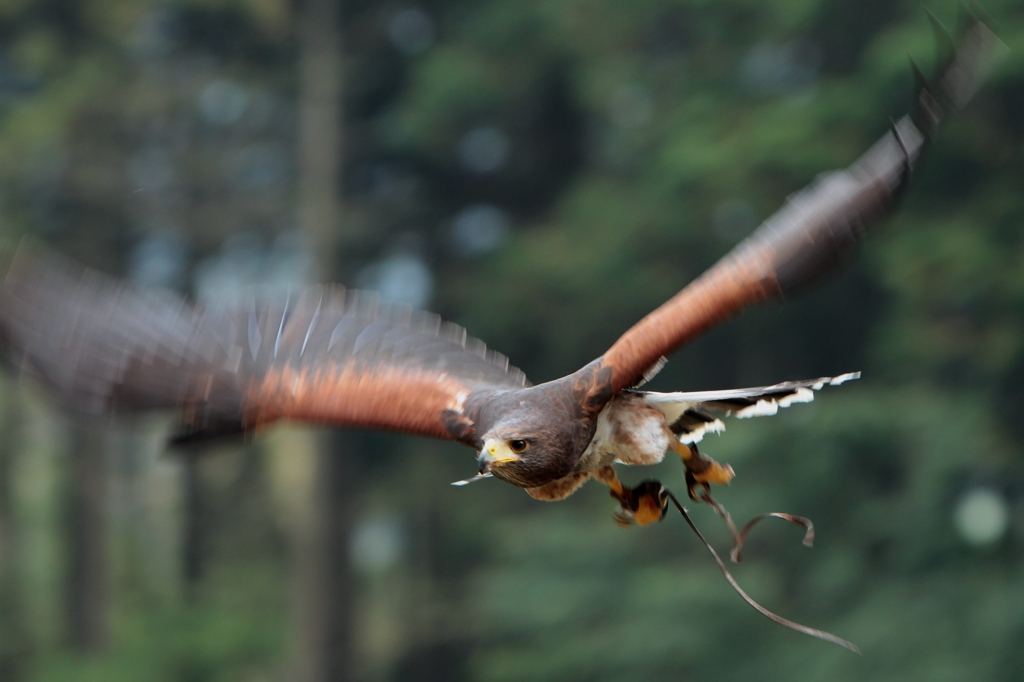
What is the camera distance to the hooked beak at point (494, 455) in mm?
4583

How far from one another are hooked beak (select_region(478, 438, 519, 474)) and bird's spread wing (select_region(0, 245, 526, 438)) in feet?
1.84

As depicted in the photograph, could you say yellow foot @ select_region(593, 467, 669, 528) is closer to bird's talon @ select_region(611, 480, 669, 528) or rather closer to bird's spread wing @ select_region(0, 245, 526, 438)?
bird's talon @ select_region(611, 480, 669, 528)

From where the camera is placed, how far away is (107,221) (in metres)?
20.9

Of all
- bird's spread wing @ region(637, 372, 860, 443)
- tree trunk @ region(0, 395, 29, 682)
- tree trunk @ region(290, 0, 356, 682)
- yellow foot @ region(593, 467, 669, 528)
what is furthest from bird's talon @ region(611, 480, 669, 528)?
tree trunk @ region(0, 395, 29, 682)

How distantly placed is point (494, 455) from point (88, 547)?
19.7 metres

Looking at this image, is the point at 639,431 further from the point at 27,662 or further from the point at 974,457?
the point at 27,662

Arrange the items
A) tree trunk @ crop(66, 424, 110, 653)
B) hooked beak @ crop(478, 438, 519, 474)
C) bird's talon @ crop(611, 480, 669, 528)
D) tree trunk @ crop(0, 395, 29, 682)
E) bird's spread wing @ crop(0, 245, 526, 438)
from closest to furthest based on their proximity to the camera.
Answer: hooked beak @ crop(478, 438, 519, 474), bird's talon @ crop(611, 480, 669, 528), bird's spread wing @ crop(0, 245, 526, 438), tree trunk @ crop(66, 424, 110, 653), tree trunk @ crop(0, 395, 29, 682)

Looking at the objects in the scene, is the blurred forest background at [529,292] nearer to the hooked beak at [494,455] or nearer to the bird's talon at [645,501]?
the bird's talon at [645,501]

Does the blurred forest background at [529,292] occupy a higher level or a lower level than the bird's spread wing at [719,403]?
higher

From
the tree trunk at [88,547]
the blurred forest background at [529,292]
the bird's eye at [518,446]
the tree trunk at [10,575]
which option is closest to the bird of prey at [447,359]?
the bird's eye at [518,446]

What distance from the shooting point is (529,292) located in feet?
66.9

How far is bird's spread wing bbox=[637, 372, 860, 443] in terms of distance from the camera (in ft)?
15.2

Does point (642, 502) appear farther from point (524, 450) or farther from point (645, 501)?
point (524, 450)

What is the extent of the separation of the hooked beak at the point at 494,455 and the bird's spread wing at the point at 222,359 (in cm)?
56
